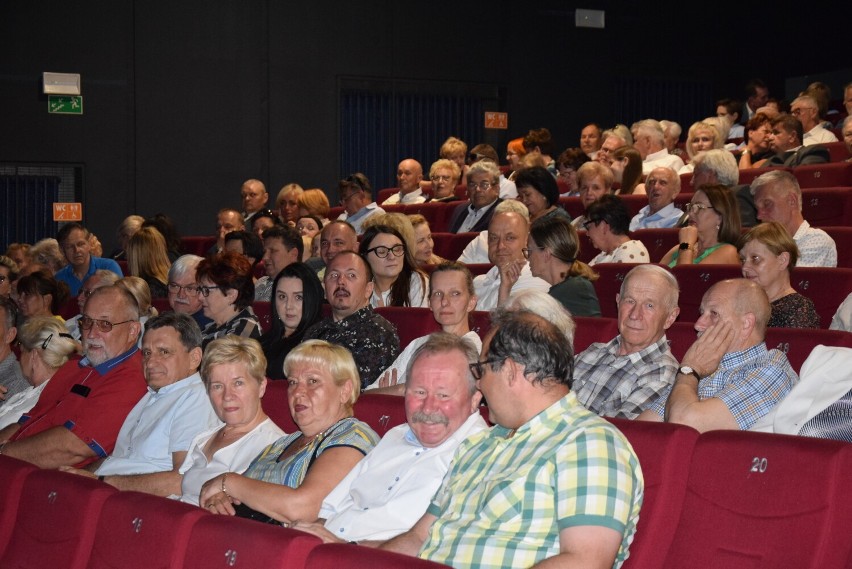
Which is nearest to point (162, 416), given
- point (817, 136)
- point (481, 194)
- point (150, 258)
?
point (150, 258)

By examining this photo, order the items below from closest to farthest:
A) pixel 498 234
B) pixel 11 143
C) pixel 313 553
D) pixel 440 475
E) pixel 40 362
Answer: pixel 313 553
pixel 440 475
pixel 40 362
pixel 498 234
pixel 11 143

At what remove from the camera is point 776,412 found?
8.25 feet

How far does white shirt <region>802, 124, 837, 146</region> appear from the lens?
7168 mm

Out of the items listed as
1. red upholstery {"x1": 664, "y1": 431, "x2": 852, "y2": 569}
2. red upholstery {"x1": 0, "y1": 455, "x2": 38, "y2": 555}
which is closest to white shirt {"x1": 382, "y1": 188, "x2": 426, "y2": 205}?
red upholstery {"x1": 0, "y1": 455, "x2": 38, "y2": 555}

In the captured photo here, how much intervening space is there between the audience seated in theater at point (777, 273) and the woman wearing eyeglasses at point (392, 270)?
4.87ft

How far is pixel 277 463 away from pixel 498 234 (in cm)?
202

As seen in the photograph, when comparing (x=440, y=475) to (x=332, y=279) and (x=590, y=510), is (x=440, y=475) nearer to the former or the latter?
(x=590, y=510)

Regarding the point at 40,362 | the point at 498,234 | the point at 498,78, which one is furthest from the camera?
the point at 498,78

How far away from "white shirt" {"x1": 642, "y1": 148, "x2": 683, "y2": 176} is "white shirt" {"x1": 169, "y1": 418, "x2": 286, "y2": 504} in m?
4.50

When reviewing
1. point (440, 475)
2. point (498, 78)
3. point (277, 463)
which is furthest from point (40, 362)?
point (498, 78)

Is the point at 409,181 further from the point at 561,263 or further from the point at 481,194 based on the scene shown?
the point at 561,263

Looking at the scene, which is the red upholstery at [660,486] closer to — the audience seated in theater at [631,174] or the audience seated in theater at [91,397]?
the audience seated in theater at [91,397]

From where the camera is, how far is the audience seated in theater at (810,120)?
7199mm

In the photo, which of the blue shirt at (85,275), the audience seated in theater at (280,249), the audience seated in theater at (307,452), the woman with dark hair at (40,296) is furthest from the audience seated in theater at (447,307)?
the blue shirt at (85,275)
